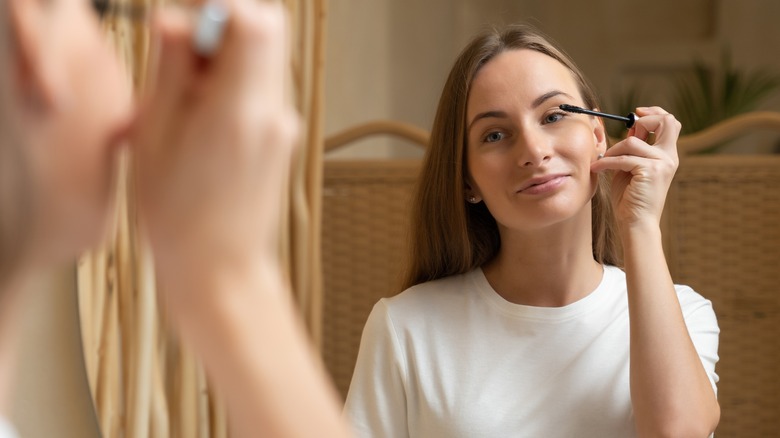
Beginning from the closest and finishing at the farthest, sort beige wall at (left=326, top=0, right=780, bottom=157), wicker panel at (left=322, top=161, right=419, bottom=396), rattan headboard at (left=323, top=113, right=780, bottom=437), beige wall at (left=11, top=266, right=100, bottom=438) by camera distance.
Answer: beige wall at (left=11, top=266, right=100, bottom=438) < rattan headboard at (left=323, top=113, right=780, bottom=437) < wicker panel at (left=322, top=161, right=419, bottom=396) < beige wall at (left=326, top=0, right=780, bottom=157)

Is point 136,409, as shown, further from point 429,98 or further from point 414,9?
point 429,98

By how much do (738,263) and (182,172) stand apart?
1697 mm

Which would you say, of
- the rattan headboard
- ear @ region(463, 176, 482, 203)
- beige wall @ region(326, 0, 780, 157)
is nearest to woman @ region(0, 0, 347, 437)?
ear @ region(463, 176, 482, 203)

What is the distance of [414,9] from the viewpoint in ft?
10.8

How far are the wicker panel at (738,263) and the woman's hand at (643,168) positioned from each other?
1.92 feet

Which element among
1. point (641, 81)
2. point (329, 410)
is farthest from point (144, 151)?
point (641, 81)

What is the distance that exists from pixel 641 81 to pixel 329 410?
4.40 m

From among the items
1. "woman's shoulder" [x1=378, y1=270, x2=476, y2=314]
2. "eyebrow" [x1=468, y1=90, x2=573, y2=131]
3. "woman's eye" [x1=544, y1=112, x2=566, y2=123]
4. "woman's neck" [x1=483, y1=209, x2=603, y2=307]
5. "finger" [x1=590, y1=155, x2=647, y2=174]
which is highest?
"eyebrow" [x1=468, y1=90, x2=573, y2=131]

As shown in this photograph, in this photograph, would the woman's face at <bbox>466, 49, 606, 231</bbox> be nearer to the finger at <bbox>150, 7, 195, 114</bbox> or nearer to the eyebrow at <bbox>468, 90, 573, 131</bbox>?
the eyebrow at <bbox>468, 90, 573, 131</bbox>

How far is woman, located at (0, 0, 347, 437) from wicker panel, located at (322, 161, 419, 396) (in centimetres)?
158

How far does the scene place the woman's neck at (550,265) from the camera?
1.43 m

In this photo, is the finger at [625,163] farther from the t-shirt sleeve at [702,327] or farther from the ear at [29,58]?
the ear at [29,58]

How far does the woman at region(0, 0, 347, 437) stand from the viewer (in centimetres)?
40

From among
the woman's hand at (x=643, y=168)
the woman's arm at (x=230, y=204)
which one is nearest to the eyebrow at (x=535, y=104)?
the woman's hand at (x=643, y=168)
